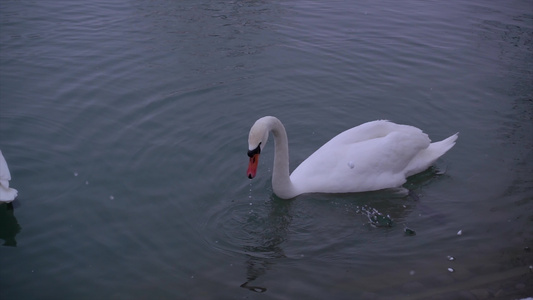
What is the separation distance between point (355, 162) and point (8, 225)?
4.34 meters

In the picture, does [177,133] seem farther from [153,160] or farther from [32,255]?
[32,255]

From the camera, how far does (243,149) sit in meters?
8.79

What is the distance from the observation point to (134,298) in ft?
19.5

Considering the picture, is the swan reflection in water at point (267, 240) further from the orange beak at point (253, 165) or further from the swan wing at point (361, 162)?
the orange beak at point (253, 165)

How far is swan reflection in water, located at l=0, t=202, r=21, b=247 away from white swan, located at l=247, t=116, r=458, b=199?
10.3 ft

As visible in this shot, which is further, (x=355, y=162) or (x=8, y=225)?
(x=355, y=162)

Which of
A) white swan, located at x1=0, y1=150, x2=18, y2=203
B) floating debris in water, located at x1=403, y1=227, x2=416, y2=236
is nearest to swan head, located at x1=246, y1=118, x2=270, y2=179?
floating debris in water, located at x1=403, y1=227, x2=416, y2=236

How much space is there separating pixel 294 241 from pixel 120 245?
1975mm

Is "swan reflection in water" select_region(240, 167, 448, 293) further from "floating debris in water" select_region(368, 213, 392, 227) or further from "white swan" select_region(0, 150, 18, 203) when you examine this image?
"white swan" select_region(0, 150, 18, 203)

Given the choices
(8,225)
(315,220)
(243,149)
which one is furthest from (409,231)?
(8,225)

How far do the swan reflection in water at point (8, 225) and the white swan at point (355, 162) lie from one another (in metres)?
3.15

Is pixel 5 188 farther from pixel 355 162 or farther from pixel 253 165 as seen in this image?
pixel 355 162

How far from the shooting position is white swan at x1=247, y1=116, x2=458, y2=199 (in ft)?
24.8

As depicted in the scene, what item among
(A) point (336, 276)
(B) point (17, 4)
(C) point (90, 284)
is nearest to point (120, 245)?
(C) point (90, 284)
